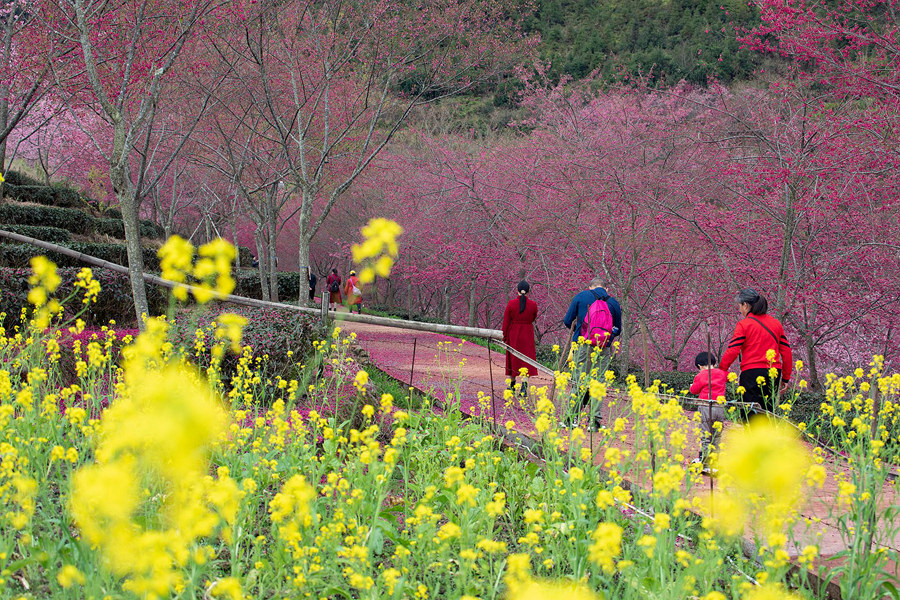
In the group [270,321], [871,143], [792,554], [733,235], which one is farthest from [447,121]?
[792,554]

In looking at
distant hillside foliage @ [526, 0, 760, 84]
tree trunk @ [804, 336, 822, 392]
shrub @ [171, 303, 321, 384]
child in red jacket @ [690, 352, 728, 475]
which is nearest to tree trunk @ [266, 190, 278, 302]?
shrub @ [171, 303, 321, 384]

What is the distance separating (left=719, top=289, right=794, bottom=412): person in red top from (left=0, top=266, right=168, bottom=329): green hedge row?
20.6 ft

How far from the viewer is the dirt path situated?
12.1 ft

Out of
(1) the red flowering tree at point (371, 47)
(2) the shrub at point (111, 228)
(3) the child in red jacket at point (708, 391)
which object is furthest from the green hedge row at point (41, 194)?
(3) the child in red jacket at point (708, 391)

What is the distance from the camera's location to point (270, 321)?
6324 millimetres

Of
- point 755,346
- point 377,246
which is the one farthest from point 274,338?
point 755,346

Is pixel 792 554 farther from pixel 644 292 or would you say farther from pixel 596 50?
pixel 596 50

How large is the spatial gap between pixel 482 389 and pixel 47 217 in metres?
9.37

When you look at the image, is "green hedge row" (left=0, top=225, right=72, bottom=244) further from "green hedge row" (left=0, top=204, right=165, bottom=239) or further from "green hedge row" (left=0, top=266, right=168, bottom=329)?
"green hedge row" (left=0, top=266, right=168, bottom=329)

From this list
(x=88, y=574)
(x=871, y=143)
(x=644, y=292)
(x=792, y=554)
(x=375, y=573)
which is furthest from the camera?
(x=644, y=292)

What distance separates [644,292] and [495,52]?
5.80 metres

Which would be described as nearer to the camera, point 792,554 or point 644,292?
point 792,554

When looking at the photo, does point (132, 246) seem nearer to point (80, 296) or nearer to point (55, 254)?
point (80, 296)

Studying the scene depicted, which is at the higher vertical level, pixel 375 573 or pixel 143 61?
pixel 143 61
